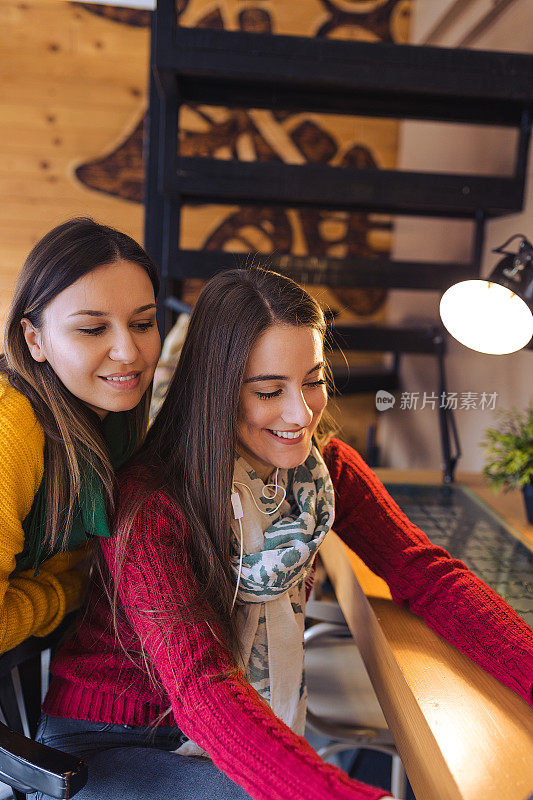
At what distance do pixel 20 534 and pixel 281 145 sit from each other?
3446 millimetres

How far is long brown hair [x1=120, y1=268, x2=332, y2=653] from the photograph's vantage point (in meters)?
1.10

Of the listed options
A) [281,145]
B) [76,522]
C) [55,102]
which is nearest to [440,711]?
[76,522]

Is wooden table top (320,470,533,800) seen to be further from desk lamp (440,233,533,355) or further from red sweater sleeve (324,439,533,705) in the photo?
desk lamp (440,233,533,355)

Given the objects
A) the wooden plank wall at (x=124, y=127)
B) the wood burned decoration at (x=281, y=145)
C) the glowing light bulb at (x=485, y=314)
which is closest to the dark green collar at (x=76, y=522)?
the glowing light bulb at (x=485, y=314)

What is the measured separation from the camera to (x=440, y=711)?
1.00 metres

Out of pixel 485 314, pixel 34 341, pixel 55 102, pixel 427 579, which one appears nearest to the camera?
pixel 34 341

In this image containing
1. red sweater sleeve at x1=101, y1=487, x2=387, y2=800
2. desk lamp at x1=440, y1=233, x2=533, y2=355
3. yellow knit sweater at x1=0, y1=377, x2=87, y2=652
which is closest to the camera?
red sweater sleeve at x1=101, y1=487, x2=387, y2=800

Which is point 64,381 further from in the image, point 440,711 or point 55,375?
point 440,711

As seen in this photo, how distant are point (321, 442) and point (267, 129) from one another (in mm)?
3094

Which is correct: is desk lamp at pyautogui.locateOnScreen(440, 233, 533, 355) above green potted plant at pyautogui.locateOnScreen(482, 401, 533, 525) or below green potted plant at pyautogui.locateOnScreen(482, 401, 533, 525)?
above

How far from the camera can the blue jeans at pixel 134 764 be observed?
3.46 feet

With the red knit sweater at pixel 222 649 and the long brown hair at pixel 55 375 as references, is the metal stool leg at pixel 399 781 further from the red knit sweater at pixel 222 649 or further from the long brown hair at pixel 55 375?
the long brown hair at pixel 55 375

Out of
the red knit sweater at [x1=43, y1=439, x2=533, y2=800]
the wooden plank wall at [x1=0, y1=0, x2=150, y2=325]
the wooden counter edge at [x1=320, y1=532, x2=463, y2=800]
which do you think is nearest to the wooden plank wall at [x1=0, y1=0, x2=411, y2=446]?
the wooden plank wall at [x1=0, y1=0, x2=150, y2=325]

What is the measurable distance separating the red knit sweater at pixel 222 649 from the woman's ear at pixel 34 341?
0.83 feet
